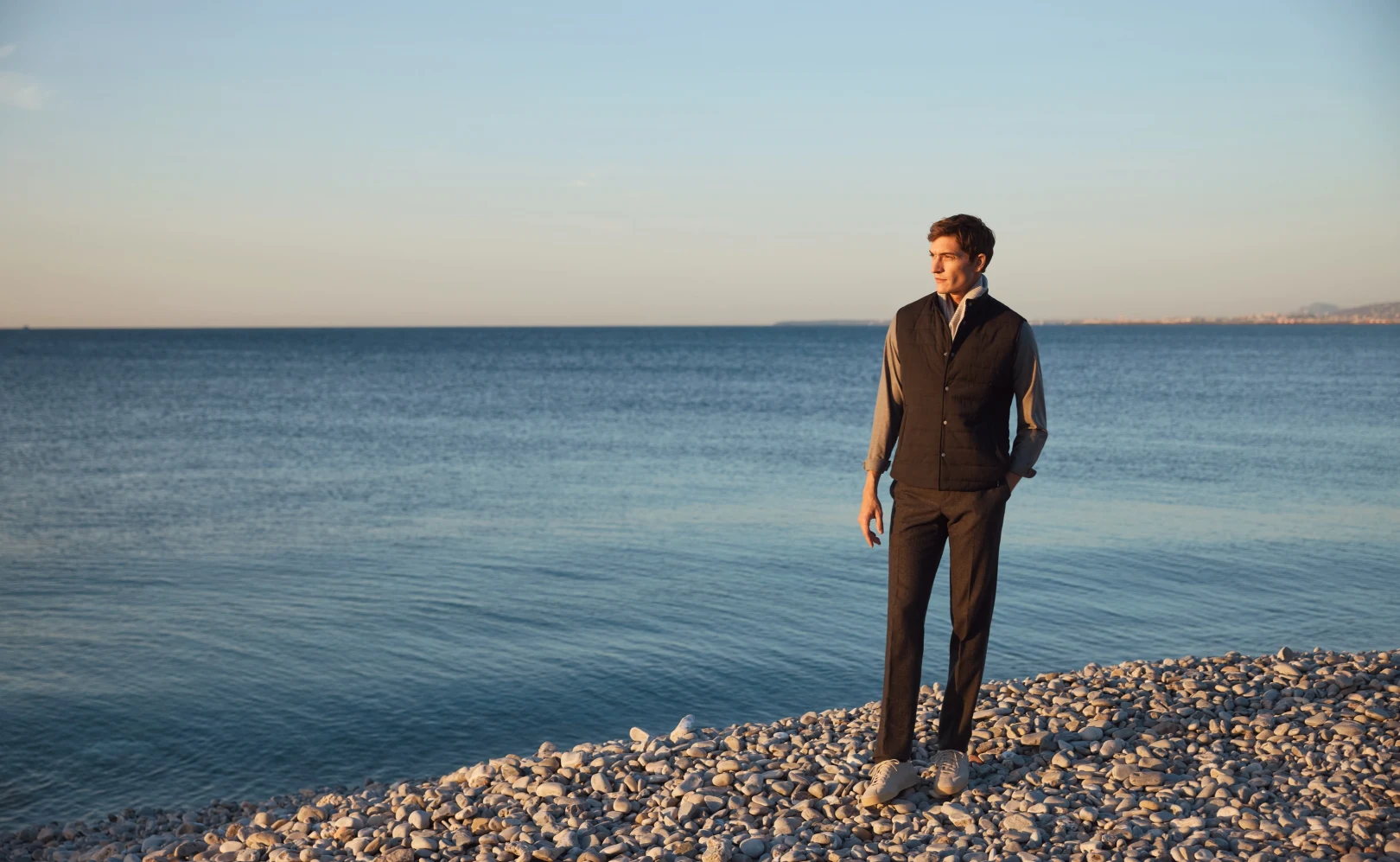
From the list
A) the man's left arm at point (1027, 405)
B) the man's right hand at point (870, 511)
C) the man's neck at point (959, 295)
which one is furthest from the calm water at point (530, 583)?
the man's neck at point (959, 295)

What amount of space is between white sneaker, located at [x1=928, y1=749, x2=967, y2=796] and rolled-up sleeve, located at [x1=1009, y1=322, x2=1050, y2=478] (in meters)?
1.40

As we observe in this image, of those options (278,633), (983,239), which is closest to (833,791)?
(983,239)

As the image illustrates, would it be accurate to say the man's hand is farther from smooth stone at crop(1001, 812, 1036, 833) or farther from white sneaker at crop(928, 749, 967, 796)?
smooth stone at crop(1001, 812, 1036, 833)

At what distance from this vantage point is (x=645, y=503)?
1820cm

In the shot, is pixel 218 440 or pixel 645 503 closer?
pixel 645 503

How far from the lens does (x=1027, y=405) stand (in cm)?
491

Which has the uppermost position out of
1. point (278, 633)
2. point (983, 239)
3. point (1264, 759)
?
point (983, 239)

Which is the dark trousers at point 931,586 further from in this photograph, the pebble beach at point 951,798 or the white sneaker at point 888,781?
the pebble beach at point 951,798

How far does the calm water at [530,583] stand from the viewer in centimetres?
843

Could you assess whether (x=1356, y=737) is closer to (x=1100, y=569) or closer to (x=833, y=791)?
(x=833, y=791)

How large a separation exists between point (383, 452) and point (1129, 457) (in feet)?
55.8

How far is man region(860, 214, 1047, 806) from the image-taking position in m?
4.86

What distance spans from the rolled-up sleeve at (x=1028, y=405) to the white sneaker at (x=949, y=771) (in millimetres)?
1398

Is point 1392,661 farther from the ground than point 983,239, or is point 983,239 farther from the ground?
point 983,239
